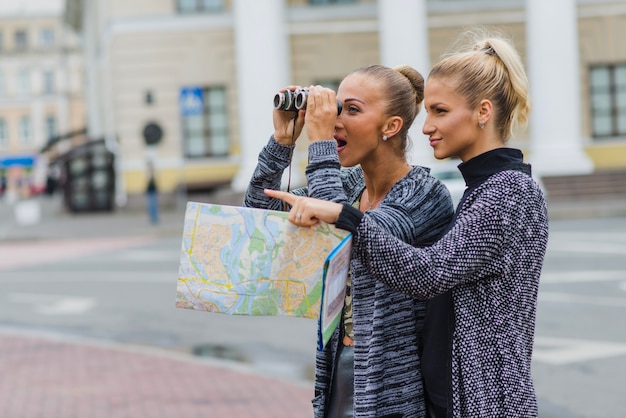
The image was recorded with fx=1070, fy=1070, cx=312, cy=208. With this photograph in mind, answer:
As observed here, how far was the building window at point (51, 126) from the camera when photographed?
9494cm

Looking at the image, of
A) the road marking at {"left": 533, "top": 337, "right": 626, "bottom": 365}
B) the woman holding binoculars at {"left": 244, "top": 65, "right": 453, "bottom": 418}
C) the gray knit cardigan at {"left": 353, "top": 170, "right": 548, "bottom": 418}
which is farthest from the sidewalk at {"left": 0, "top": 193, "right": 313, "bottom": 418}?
the gray knit cardigan at {"left": 353, "top": 170, "right": 548, "bottom": 418}

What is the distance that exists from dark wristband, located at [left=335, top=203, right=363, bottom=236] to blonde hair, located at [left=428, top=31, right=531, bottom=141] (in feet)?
1.35

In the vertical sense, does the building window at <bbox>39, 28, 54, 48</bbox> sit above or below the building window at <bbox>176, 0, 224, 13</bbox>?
above

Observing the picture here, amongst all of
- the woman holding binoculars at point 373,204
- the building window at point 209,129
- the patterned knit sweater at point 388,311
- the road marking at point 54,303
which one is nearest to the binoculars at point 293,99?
the woman holding binoculars at point 373,204

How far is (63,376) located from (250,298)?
628 centimetres

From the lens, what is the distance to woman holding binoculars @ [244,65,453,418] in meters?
2.61

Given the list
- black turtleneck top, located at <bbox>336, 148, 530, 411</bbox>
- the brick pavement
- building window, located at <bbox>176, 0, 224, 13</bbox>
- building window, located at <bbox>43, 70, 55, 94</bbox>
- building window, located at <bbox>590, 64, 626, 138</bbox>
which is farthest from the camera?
building window, located at <bbox>43, 70, 55, 94</bbox>

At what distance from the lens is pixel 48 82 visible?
9712 cm

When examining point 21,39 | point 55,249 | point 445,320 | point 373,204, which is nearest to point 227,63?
point 55,249

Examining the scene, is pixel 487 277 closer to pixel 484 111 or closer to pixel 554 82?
pixel 484 111

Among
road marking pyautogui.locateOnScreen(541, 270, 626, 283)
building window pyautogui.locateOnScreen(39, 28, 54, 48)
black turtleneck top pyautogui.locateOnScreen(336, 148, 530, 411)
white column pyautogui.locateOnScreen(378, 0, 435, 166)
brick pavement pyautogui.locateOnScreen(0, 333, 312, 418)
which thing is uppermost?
building window pyautogui.locateOnScreen(39, 28, 54, 48)

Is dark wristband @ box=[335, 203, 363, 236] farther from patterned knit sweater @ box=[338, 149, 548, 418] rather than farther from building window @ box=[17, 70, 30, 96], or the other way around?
building window @ box=[17, 70, 30, 96]

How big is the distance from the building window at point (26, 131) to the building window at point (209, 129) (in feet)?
217

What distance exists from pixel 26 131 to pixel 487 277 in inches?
3805
